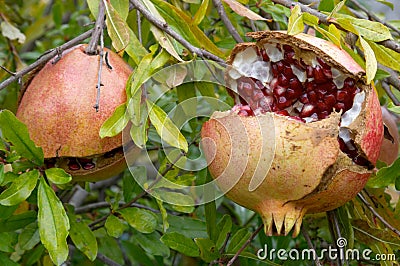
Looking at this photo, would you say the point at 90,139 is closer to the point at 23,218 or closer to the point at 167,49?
the point at 167,49

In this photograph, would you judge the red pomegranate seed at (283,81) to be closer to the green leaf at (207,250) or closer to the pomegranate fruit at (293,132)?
the pomegranate fruit at (293,132)

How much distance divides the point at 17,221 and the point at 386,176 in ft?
3.08

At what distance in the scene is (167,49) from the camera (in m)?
1.29

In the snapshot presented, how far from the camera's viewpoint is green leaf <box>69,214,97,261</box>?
155 cm

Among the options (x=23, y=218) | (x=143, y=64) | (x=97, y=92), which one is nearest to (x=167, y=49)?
(x=143, y=64)

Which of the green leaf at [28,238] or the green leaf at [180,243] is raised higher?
the green leaf at [28,238]

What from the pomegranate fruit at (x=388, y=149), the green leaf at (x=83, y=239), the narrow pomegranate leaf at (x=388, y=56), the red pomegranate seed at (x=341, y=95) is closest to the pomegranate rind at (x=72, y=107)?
the green leaf at (x=83, y=239)

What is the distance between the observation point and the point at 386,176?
1.43m

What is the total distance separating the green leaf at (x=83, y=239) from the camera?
1.55 meters

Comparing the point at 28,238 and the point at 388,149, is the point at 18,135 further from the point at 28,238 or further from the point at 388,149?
the point at 388,149

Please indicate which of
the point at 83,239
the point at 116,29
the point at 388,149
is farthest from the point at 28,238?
the point at 388,149

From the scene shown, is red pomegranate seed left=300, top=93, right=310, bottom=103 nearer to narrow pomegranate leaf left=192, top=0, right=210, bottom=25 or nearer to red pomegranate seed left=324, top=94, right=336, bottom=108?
red pomegranate seed left=324, top=94, right=336, bottom=108

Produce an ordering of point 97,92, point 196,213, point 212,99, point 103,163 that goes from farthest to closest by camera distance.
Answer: point 196,213 < point 212,99 < point 103,163 < point 97,92

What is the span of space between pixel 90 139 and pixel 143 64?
189 millimetres
